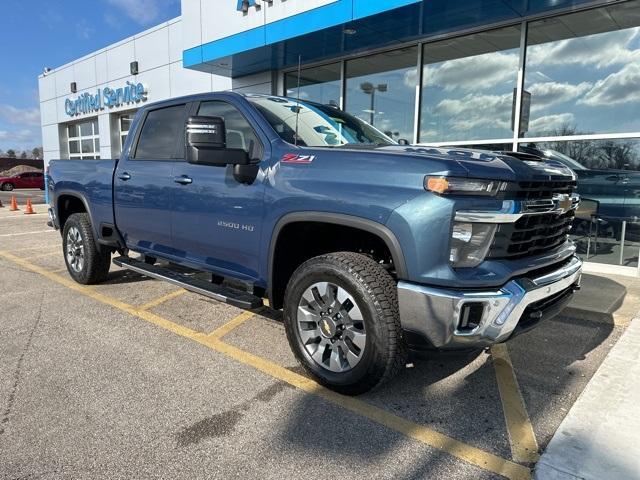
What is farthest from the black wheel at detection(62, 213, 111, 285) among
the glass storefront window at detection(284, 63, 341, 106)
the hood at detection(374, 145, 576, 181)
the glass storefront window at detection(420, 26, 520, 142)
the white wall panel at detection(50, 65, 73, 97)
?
the white wall panel at detection(50, 65, 73, 97)

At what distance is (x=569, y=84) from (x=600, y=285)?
3272 millimetres

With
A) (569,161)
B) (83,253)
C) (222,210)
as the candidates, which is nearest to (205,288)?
(222,210)

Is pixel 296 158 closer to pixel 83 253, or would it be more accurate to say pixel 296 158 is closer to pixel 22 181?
pixel 83 253

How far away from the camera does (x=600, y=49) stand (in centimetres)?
728

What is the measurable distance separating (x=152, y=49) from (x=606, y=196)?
13.7 m

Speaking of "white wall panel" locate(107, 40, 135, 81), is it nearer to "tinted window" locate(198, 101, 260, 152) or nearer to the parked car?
"tinted window" locate(198, 101, 260, 152)

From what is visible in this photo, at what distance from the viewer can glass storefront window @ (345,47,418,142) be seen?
9289mm

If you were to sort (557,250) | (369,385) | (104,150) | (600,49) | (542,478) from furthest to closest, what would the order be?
(104,150)
(600,49)
(557,250)
(369,385)
(542,478)

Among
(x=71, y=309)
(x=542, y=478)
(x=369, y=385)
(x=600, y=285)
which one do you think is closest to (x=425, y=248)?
(x=369, y=385)

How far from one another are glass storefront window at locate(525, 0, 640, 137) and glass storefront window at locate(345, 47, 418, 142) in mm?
Result: 2207

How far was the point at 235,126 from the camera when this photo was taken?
4.05 m

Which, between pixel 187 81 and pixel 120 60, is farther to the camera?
pixel 120 60

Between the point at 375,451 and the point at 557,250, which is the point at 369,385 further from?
the point at 557,250

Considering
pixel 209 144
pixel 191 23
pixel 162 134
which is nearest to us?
pixel 209 144
